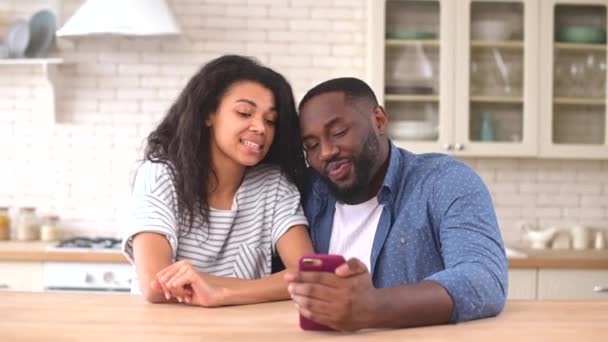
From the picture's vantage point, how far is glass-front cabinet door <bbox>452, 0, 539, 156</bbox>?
4258 millimetres

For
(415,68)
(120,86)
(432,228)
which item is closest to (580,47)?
(415,68)

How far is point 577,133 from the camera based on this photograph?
4.37 m

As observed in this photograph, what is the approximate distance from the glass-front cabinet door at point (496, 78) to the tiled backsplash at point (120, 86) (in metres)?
0.31

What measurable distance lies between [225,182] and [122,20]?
6.73 feet

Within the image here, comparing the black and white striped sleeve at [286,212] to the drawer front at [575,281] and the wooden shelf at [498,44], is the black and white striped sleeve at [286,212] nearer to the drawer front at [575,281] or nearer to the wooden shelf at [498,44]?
the drawer front at [575,281]

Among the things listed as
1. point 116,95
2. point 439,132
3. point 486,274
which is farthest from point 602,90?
point 486,274

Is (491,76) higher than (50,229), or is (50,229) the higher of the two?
(491,76)

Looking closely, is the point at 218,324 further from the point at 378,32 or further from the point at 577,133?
the point at 577,133

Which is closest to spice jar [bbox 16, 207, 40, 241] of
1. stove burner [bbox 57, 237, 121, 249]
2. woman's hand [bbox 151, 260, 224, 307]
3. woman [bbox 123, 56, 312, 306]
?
stove burner [bbox 57, 237, 121, 249]

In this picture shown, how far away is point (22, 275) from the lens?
12.7ft

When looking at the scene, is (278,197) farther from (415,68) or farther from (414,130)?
(415,68)

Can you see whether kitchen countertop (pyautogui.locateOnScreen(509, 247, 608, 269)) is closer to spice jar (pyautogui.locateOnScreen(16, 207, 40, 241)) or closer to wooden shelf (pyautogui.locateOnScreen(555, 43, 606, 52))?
wooden shelf (pyautogui.locateOnScreen(555, 43, 606, 52))

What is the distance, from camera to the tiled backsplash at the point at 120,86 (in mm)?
4500

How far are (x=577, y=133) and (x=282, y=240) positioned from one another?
2.75 m
